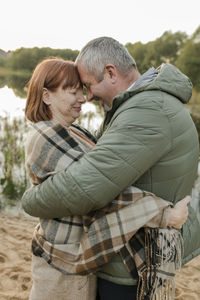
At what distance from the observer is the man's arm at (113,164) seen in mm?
1282

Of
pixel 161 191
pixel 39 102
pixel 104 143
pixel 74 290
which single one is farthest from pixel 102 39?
pixel 74 290

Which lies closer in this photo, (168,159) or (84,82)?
(168,159)

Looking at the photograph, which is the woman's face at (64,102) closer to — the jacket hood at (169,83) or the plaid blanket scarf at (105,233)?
the plaid blanket scarf at (105,233)

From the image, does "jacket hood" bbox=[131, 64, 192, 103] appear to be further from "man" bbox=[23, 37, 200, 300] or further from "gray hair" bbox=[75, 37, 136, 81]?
"gray hair" bbox=[75, 37, 136, 81]

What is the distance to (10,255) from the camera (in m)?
3.71

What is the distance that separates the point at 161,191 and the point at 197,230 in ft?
1.34

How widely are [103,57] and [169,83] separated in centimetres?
39

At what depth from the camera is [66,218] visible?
1458mm

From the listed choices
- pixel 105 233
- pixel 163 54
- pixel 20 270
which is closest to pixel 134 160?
pixel 105 233

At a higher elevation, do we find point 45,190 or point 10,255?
point 45,190

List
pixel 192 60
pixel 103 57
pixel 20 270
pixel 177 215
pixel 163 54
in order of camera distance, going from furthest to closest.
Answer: pixel 163 54
pixel 192 60
pixel 20 270
pixel 103 57
pixel 177 215

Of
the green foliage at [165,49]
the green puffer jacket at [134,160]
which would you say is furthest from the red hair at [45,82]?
the green foliage at [165,49]

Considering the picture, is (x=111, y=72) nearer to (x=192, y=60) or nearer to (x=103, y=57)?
(x=103, y=57)

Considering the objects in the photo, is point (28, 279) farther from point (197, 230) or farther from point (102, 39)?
point (102, 39)
